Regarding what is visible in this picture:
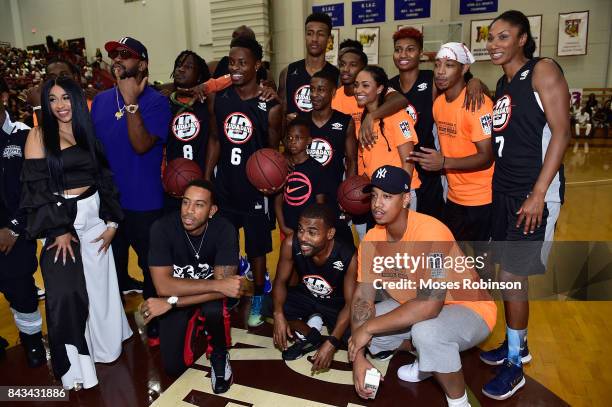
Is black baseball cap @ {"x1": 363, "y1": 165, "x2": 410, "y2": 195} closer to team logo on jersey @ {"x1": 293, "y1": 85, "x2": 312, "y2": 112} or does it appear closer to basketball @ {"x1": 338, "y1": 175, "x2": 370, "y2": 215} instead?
basketball @ {"x1": 338, "y1": 175, "x2": 370, "y2": 215}

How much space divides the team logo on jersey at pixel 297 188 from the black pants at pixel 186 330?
102 cm

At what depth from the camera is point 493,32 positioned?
2.76m

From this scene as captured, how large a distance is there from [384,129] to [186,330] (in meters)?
1.99

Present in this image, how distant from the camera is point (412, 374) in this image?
2.95m

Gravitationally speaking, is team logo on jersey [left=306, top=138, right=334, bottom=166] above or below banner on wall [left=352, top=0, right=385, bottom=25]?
below

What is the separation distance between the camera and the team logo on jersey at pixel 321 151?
11.7 ft

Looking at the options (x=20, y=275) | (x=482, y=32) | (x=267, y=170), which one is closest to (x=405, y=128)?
(x=267, y=170)

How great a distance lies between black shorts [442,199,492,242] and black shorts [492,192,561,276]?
0.49 metres

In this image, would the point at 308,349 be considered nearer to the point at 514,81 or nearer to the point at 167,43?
the point at 514,81

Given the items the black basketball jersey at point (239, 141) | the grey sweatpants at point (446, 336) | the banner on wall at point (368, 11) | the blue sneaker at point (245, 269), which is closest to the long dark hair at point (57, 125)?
the black basketball jersey at point (239, 141)

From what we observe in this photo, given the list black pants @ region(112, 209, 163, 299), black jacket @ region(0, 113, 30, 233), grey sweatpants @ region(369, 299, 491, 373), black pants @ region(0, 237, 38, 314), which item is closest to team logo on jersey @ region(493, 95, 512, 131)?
grey sweatpants @ region(369, 299, 491, 373)

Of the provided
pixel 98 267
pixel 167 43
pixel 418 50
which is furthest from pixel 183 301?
pixel 167 43

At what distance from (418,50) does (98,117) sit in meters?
2.50

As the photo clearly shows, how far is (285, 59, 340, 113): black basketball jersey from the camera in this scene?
13.5 feet
